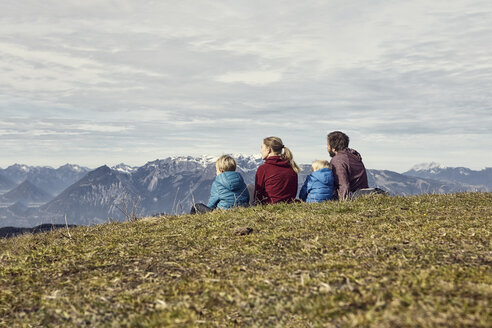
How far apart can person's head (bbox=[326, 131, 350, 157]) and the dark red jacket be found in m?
2.29

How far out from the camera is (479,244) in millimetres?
7078

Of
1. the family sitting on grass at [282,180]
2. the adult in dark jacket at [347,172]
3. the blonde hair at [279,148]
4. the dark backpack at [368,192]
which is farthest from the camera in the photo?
the adult in dark jacket at [347,172]

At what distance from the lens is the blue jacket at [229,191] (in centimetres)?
1443

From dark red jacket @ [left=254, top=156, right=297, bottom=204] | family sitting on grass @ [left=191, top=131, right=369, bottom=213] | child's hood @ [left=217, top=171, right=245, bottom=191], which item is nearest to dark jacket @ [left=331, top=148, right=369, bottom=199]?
family sitting on grass @ [left=191, top=131, right=369, bottom=213]

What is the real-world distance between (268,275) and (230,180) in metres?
8.49

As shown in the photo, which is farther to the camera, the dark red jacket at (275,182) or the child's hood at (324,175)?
the child's hood at (324,175)

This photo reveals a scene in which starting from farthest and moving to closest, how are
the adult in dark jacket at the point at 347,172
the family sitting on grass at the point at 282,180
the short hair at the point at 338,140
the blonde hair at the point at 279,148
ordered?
the short hair at the point at 338,140, the adult in dark jacket at the point at 347,172, the blonde hair at the point at 279,148, the family sitting on grass at the point at 282,180

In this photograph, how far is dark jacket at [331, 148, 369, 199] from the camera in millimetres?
15547

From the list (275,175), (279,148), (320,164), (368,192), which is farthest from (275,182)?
(368,192)

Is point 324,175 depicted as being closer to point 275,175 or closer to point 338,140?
point 275,175

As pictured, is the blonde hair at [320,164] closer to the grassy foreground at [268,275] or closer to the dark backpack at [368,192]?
the dark backpack at [368,192]

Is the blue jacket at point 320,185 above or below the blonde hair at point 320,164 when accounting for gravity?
below

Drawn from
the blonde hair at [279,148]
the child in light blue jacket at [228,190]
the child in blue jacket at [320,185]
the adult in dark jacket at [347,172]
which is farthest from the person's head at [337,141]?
the child in light blue jacket at [228,190]

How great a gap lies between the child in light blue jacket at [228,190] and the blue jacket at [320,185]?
226 cm
